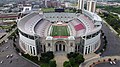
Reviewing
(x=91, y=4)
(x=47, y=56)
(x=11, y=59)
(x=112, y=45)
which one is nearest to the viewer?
(x=47, y=56)

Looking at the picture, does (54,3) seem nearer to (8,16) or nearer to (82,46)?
(8,16)

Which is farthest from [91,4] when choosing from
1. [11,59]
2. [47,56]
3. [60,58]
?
[11,59]

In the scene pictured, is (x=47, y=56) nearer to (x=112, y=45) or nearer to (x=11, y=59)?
(x=11, y=59)

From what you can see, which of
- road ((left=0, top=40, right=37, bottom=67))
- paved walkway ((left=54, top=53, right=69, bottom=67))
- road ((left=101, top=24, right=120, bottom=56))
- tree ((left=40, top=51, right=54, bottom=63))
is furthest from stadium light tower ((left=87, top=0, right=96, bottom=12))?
road ((left=0, top=40, right=37, bottom=67))

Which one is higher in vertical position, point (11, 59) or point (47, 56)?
point (47, 56)

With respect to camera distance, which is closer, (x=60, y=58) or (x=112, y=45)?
(x=60, y=58)

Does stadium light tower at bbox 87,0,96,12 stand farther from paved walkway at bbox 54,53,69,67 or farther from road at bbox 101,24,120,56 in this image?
paved walkway at bbox 54,53,69,67

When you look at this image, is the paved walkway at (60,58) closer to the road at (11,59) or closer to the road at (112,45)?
the road at (11,59)

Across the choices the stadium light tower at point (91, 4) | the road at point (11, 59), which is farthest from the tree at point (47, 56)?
the stadium light tower at point (91, 4)

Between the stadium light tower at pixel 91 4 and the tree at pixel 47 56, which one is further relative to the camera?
the stadium light tower at pixel 91 4

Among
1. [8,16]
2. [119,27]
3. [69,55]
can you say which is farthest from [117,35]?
[8,16]

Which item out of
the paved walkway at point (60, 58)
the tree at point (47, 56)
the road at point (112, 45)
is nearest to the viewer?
the tree at point (47, 56)
